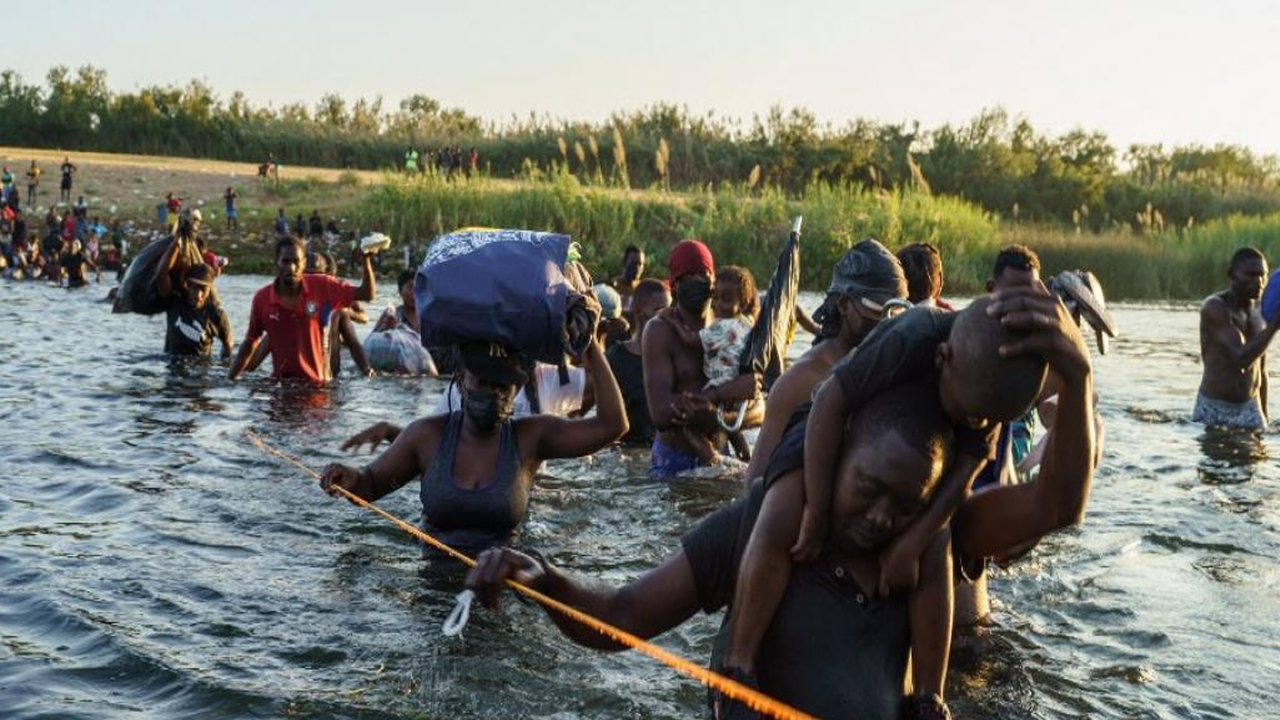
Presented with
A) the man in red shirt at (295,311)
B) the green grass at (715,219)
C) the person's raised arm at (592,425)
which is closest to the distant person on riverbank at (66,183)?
the green grass at (715,219)

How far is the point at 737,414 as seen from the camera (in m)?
8.34

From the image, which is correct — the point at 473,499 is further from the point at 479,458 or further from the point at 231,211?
the point at 231,211

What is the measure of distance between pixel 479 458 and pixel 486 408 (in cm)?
28

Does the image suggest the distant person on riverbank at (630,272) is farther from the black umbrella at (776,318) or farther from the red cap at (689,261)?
the black umbrella at (776,318)

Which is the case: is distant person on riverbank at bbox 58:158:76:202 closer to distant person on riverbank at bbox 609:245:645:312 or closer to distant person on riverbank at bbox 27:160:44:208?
distant person on riverbank at bbox 27:160:44:208

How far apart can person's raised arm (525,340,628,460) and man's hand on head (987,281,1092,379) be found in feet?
9.58

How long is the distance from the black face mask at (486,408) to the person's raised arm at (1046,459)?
276cm

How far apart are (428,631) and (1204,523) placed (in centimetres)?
539

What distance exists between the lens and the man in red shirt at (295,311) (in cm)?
1154

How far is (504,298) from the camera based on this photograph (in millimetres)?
5207

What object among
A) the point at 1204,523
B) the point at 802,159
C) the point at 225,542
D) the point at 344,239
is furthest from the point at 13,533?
the point at 802,159

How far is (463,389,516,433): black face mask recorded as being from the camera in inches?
230

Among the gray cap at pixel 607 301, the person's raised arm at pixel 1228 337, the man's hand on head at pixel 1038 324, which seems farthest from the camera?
the person's raised arm at pixel 1228 337

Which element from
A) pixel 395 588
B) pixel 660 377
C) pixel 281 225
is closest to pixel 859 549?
pixel 395 588
